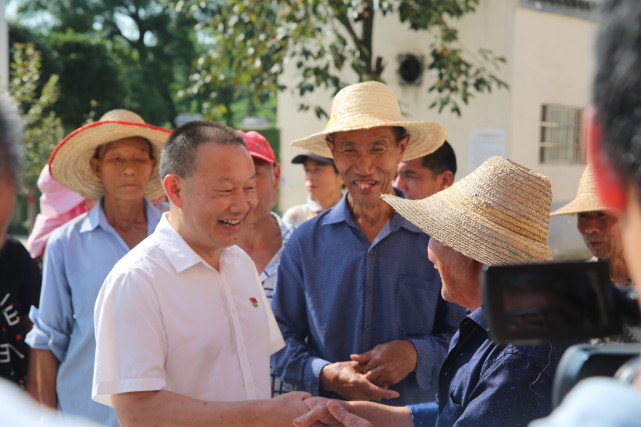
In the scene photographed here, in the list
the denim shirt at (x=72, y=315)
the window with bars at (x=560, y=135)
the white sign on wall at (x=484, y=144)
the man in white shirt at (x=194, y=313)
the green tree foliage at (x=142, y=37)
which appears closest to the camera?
the man in white shirt at (x=194, y=313)

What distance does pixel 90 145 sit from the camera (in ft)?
12.7

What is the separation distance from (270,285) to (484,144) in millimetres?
7134

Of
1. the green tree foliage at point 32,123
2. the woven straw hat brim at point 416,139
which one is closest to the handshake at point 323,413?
the woven straw hat brim at point 416,139

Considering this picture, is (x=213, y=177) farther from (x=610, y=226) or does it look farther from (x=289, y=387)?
(x=610, y=226)

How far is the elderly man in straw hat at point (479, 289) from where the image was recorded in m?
2.13

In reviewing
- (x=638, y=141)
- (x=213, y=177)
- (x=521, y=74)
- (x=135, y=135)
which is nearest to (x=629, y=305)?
(x=638, y=141)

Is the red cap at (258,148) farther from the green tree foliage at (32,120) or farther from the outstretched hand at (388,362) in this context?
the green tree foliage at (32,120)

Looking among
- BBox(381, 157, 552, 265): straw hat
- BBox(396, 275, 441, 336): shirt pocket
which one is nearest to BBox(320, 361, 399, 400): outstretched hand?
BBox(396, 275, 441, 336): shirt pocket

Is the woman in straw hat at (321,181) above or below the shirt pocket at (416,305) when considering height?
above

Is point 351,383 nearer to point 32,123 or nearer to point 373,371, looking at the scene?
point 373,371

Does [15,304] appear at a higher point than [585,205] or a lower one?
lower

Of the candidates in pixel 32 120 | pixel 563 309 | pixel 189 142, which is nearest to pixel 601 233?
pixel 189 142

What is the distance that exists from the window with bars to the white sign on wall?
332cm

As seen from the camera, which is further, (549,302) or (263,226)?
(263,226)
